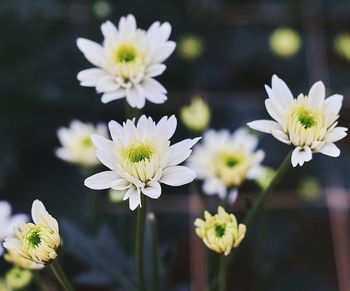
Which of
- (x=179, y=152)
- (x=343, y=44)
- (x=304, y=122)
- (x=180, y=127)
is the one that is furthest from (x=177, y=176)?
(x=343, y=44)

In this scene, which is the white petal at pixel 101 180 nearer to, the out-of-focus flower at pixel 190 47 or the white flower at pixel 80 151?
the white flower at pixel 80 151

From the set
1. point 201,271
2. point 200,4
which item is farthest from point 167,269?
point 200,4

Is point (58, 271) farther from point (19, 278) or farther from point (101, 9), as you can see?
point (101, 9)


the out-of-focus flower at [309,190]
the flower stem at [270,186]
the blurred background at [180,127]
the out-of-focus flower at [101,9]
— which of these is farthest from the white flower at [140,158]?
the out-of-focus flower at [309,190]

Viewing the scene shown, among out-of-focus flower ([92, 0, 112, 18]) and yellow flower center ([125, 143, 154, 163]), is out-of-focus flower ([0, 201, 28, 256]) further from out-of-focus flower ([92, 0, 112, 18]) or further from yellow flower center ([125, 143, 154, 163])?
out-of-focus flower ([92, 0, 112, 18])

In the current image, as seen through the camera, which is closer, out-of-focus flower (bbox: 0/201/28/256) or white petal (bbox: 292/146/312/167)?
white petal (bbox: 292/146/312/167)

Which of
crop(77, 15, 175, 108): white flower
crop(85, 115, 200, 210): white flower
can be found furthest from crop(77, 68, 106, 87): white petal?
crop(85, 115, 200, 210): white flower
